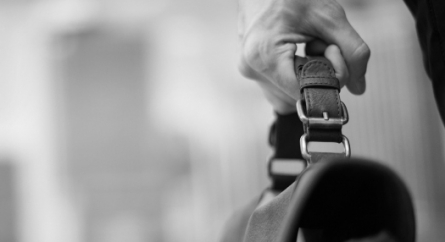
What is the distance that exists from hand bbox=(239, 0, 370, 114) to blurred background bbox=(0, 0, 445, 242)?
8.38ft

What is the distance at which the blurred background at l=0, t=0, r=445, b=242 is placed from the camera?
4.00 meters

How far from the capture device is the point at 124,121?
5.93 metres

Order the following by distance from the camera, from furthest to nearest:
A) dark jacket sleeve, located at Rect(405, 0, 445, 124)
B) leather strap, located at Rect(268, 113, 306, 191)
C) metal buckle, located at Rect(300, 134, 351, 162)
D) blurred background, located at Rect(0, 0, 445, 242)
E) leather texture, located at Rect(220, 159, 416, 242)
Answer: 1. blurred background, located at Rect(0, 0, 445, 242)
2. leather strap, located at Rect(268, 113, 306, 191)
3. dark jacket sleeve, located at Rect(405, 0, 445, 124)
4. metal buckle, located at Rect(300, 134, 351, 162)
5. leather texture, located at Rect(220, 159, 416, 242)

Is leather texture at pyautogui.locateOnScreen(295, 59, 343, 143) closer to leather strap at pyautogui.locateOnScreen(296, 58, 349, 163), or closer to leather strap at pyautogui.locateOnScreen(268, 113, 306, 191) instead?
leather strap at pyautogui.locateOnScreen(296, 58, 349, 163)

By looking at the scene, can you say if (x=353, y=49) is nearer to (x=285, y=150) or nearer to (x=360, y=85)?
(x=360, y=85)

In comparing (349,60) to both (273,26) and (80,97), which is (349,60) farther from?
(80,97)

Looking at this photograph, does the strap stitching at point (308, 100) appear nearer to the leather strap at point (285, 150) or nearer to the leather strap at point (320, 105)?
the leather strap at point (320, 105)

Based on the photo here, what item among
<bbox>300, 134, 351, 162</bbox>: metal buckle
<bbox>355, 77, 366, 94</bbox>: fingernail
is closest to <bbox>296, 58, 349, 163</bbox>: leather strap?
<bbox>300, 134, 351, 162</bbox>: metal buckle

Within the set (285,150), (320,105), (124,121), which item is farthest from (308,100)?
(124,121)

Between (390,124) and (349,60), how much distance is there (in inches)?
90.4

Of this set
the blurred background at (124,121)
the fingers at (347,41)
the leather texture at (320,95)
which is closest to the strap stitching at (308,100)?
the leather texture at (320,95)

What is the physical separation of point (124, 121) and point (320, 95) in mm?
5509

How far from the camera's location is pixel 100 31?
19.3 feet

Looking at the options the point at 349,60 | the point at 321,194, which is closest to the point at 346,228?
the point at 321,194
